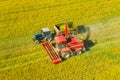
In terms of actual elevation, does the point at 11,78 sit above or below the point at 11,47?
below

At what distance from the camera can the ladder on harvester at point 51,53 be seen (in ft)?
78.5

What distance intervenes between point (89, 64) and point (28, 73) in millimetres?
5602

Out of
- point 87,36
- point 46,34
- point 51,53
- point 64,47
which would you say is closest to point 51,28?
point 46,34

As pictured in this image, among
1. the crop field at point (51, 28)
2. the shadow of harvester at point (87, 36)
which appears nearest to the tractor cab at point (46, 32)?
the crop field at point (51, 28)

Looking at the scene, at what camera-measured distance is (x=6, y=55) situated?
82.0ft

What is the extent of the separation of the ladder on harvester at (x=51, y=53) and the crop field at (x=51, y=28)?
37 centimetres

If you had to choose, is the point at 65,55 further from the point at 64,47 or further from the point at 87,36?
the point at 87,36

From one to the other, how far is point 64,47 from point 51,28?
17.0 ft

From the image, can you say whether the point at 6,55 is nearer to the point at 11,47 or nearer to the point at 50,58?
the point at 11,47

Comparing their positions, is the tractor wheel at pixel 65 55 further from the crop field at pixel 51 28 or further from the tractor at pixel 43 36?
the tractor at pixel 43 36

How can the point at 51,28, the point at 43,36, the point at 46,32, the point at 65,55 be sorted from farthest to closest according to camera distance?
the point at 51,28 → the point at 43,36 → the point at 46,32 → the point at 65,55

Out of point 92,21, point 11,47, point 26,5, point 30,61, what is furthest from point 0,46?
point 92,21

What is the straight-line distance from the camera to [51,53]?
979 inches

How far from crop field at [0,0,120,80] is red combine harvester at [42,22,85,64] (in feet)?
1.56
